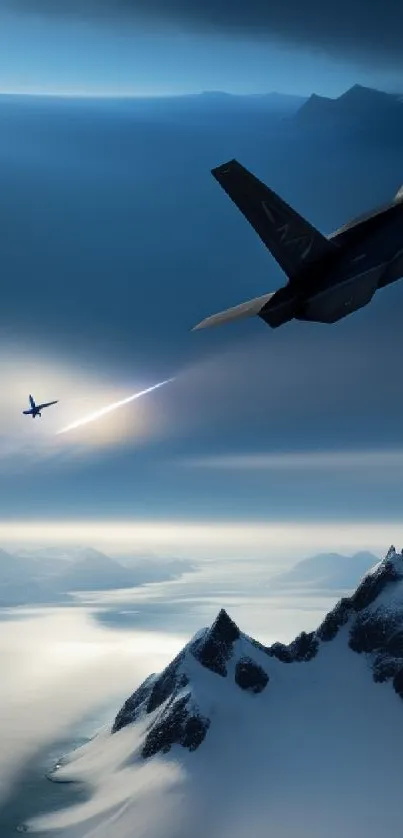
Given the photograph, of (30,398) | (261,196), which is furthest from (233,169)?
(30,398)

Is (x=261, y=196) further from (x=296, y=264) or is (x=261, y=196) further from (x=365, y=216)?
(x=365, y=216)

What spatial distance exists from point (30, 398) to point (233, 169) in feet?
419

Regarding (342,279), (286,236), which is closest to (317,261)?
(342,279)

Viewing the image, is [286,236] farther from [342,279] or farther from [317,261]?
[342,279]

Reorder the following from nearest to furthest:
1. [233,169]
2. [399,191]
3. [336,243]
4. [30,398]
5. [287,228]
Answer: [233,169] < [287,228] < [336,243] < [399,191] < [30,398]

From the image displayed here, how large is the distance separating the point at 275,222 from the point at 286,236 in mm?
1582

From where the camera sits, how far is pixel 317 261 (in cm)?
6438

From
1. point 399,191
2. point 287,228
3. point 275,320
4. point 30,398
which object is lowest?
point 275,320

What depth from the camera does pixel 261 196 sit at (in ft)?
195

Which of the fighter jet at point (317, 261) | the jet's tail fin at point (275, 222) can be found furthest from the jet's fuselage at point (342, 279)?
the jet's tail fin at point (275, 222)

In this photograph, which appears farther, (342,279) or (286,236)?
(342,279)

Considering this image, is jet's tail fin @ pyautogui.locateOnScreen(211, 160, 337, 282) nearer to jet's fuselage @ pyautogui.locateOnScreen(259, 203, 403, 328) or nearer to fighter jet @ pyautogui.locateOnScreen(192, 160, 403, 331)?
fighter jet @ pyautogui.locateOnScreen(192, 160, 403, 331)

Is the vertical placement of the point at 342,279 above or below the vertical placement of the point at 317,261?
below

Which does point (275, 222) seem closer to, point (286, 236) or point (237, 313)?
point (286, 236)
